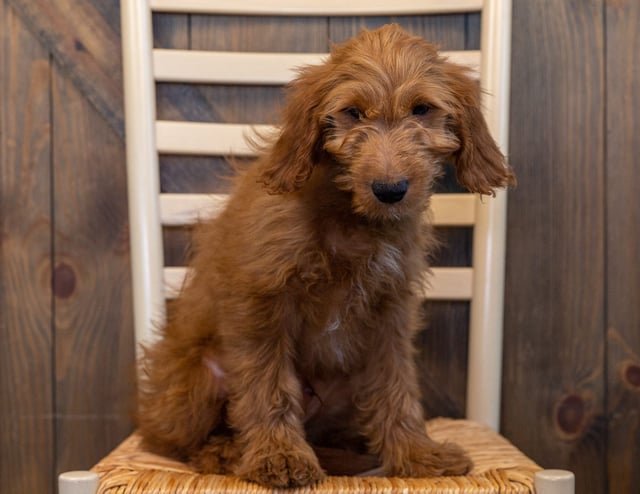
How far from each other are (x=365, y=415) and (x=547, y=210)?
0.70 m

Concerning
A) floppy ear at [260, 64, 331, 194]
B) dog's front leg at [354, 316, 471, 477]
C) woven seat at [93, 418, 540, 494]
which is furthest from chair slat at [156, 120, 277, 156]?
woven seat at [93, 418, 540, 494]

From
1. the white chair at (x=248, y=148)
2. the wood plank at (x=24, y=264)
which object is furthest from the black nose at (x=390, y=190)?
the wood plank at (x=24, y=264)

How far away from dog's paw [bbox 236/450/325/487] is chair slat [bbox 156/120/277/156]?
693 millimetres

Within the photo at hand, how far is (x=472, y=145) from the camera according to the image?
1314mm

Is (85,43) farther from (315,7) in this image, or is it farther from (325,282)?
(325,282)

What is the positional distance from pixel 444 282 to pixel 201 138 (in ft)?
1.94

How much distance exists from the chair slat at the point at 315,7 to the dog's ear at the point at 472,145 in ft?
1.53

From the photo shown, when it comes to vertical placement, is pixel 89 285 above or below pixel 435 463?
above

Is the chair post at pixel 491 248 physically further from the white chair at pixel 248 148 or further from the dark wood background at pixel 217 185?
the dark wood background at pixel 217 185

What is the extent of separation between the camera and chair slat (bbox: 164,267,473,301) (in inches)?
68.9

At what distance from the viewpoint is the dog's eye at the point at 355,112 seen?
124cm

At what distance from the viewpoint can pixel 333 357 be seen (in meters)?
1.45

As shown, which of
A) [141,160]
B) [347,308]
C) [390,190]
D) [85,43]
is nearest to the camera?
[390,190]

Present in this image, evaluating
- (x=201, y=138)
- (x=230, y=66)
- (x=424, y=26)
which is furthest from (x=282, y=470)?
(x=424, y=26)
